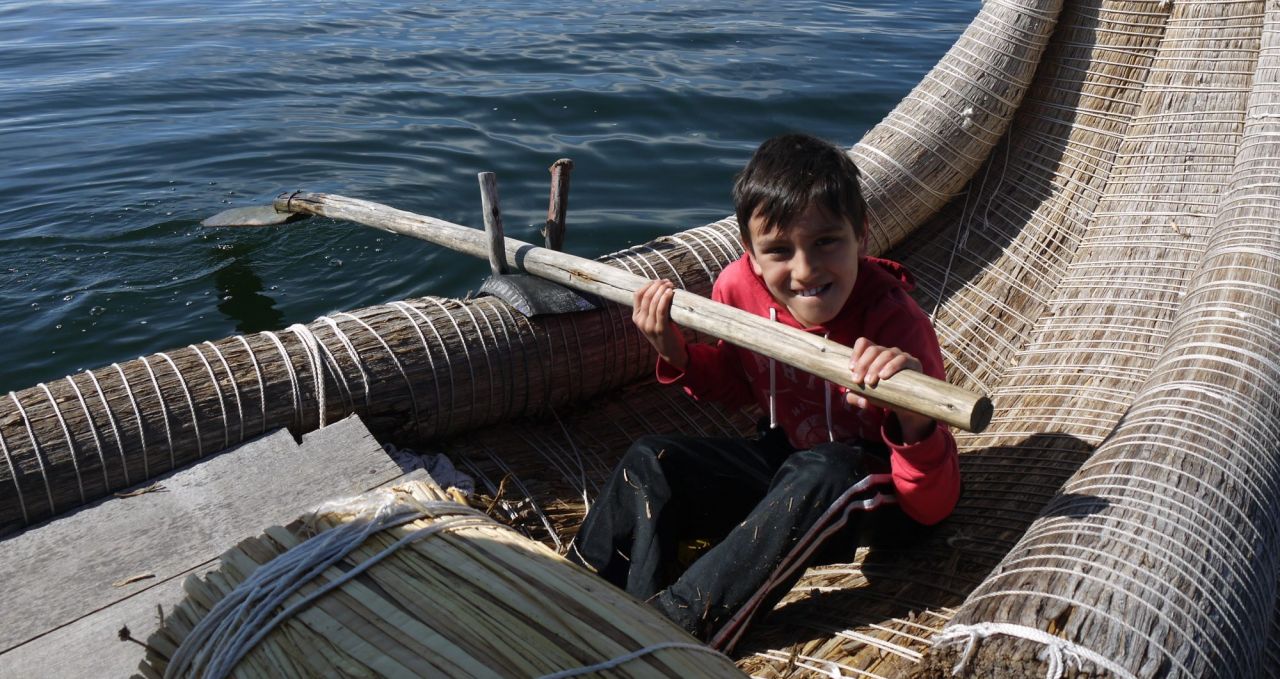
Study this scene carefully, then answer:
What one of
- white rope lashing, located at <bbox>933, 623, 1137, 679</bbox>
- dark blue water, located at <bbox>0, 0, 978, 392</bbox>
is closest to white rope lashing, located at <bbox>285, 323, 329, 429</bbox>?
white rope lashing, located at <bbox>933, 623, 1137, 679</bbox>

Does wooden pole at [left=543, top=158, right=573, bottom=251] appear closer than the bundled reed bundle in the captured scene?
No

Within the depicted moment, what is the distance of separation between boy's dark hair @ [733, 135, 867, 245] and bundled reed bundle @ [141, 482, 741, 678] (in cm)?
99

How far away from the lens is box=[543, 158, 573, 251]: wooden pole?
13.1ft

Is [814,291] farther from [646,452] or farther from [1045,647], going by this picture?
[1045,647]

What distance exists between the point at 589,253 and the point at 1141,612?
4.74 metres

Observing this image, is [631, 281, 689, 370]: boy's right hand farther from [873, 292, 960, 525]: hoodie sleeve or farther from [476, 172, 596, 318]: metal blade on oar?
[476, 172, 596, 318]: metal blade on oar

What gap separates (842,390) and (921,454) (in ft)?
1.41

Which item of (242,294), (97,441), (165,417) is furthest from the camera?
(242,294)

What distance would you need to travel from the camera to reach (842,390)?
259cm

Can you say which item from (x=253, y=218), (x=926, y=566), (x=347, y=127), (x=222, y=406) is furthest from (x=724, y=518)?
(x=347, y=127)

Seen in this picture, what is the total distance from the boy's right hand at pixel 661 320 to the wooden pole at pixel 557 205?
1.36 metres

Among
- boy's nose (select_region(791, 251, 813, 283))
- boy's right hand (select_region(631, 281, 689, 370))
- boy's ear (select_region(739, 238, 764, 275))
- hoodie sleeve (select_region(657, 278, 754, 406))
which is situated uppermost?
boy's nose (select_region(791, 251, 813, 283))

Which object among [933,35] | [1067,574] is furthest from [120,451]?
[933,35]

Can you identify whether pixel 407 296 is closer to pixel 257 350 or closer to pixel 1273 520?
pixel 257 350
